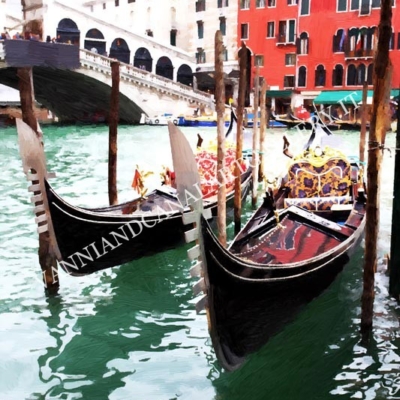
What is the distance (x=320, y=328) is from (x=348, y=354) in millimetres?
217

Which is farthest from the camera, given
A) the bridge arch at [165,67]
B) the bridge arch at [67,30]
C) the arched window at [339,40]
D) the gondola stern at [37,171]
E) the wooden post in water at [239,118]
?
the bridge arch at [165,67]

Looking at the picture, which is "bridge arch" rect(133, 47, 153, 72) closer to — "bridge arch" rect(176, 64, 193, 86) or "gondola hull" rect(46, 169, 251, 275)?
"bridge arch" rect(176, 64, 193, 86)

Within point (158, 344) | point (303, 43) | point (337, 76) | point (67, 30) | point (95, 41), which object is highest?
point (67, 30)

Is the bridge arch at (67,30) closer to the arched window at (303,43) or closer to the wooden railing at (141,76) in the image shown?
the wooden railing at (141,76)

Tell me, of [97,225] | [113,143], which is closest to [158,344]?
[97,225]

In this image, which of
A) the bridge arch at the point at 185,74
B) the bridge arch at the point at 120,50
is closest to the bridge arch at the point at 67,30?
the bridge arch at the point at 120,50

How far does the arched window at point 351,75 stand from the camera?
1065cm

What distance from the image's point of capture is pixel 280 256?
213 cm

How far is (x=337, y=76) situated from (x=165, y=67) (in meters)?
4.13

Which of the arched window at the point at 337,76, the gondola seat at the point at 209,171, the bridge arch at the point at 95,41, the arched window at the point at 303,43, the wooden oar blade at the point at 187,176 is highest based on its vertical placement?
the bridge arch at the point at 95,41

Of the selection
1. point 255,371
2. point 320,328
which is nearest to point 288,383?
point 255,371

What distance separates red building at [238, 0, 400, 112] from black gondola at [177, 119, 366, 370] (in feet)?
26.2

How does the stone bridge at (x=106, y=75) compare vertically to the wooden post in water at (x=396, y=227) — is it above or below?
above

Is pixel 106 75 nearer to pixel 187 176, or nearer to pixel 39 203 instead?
pixel 39 203
